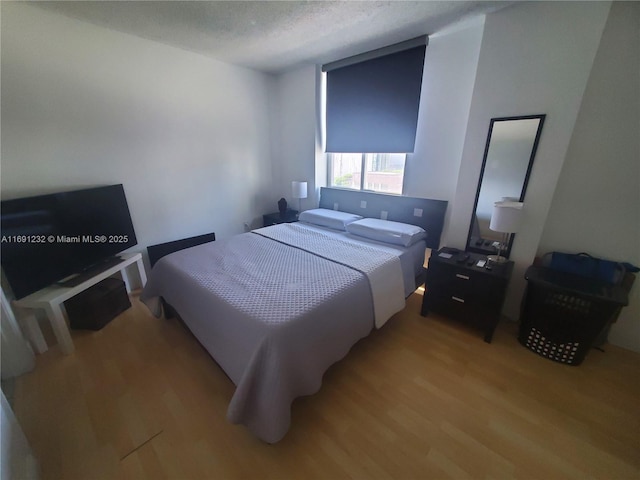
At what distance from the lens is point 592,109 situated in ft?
5.58

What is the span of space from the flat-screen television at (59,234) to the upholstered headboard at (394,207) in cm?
225

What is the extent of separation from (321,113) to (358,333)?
9.06 feet

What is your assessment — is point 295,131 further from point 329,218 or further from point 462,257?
point 462,257

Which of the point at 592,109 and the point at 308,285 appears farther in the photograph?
the point at 592,109

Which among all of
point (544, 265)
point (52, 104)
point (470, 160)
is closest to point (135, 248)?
point (52, 104)

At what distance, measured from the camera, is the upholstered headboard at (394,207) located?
8.27 feet

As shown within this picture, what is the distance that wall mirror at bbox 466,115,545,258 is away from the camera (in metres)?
1.82

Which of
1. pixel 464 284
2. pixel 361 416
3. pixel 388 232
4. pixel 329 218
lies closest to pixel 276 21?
pixel 329 218

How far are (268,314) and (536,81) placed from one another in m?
2.37

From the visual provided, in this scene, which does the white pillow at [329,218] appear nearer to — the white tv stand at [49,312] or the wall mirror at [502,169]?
the wall mirror at [502,169]

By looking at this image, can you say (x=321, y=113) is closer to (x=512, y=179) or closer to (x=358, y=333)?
(x=512, y=179)

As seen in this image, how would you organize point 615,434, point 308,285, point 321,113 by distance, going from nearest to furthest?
1. point 615,434
2. point 308,285
3. point 321,113

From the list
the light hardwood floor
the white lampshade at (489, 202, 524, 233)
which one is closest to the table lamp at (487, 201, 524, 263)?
the white lampshade at (489, 202, 524, 233)

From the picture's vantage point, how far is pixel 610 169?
172 cm
